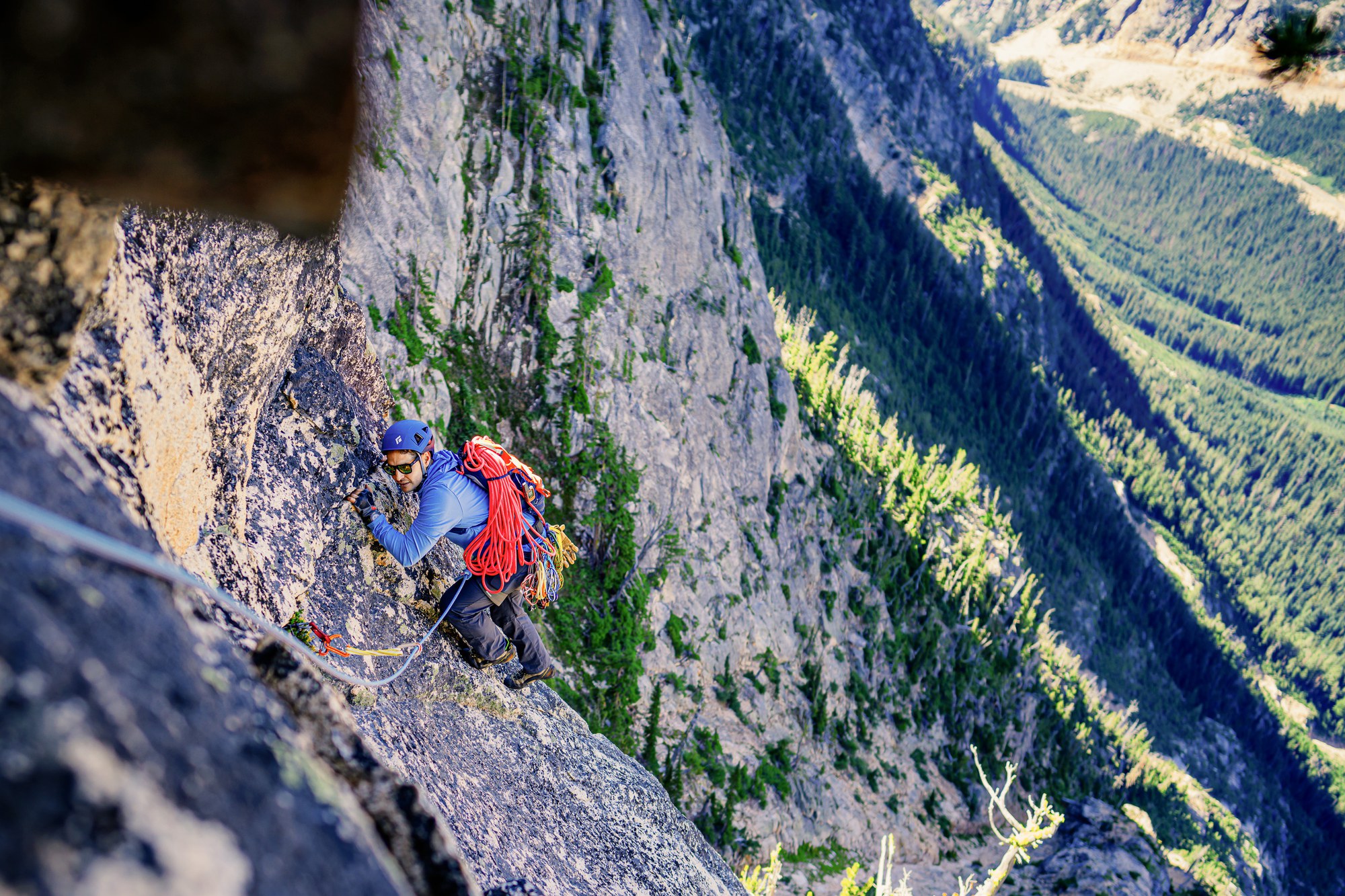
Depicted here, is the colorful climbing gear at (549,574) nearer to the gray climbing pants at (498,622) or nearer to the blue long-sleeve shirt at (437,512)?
the gray climbing pants at (498,622)

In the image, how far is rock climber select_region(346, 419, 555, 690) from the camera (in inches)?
193

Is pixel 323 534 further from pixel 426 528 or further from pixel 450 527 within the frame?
pixel 450 527

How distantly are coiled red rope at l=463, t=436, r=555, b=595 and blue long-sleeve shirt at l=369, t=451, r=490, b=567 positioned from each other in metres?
0.10

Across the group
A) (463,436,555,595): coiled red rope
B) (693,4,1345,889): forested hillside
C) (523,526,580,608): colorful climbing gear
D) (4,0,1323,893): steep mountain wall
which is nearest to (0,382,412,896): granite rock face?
(4,0,1323,893): steep mountain wall

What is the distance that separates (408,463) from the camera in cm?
506

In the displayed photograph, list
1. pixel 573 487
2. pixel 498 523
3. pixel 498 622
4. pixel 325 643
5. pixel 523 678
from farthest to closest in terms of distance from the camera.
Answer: pixel 573 487
pixel 523 678
pixel 498 622
pixel 498 523
pixel 325 643

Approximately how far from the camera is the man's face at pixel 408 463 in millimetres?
5004

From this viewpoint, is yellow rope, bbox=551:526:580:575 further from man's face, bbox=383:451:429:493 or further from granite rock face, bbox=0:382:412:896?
granite rock face, bbox=0:382:412:896

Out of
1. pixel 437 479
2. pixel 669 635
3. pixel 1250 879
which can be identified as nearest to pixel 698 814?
pixel 669 635

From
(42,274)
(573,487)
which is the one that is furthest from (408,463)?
(573,487)

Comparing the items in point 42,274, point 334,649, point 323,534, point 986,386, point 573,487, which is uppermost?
point 42,274

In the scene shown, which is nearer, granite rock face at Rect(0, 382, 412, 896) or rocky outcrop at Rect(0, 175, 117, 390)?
granite rock face at Rect(0, 382, 412, 896)

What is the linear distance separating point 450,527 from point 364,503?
3.21ft

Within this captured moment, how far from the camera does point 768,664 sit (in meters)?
29.1
